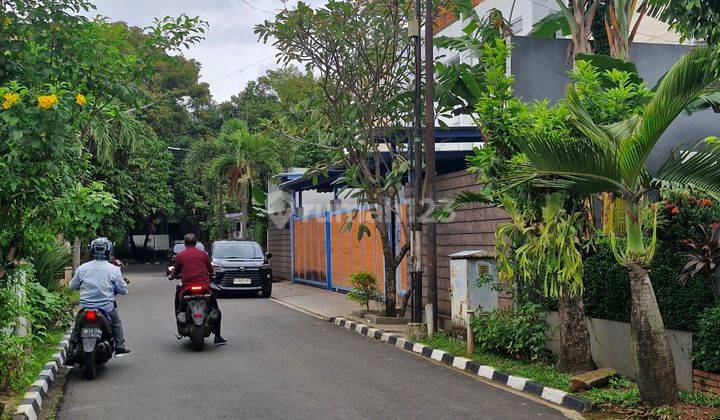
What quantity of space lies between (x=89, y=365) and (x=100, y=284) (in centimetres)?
107

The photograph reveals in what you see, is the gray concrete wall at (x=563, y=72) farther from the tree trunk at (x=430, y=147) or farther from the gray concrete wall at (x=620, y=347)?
the gray concrete wall at (x=620, y=347)

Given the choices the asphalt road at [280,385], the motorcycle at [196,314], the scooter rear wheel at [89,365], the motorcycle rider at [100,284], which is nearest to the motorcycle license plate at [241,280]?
the asphalt road at [280,385]

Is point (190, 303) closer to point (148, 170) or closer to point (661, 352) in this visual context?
point (661, 352)

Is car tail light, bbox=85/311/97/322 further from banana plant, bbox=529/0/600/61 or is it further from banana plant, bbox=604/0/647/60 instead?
banana plant, bbox=604/0/647/60

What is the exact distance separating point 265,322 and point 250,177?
60.0 ft

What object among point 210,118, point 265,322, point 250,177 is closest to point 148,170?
point 250,177

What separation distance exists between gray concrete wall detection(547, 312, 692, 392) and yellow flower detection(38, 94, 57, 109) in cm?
664

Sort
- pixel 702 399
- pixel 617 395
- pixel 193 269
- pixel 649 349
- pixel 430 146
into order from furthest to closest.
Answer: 1. pixel 430 146
2. pixel 193 269
3. pixel 617 395
4. pixel 702 399
5. pixel 649 349

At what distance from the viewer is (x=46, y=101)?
6.32 meters

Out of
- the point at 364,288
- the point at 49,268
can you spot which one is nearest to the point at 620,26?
the point at 364,288

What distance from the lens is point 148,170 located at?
36.9m

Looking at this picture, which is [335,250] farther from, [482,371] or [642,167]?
[642,167]

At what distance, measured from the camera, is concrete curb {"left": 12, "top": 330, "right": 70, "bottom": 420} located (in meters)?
7.03

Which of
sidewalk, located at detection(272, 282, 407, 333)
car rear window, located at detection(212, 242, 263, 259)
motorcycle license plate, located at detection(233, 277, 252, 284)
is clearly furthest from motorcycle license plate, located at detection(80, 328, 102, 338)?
car rear window, located at detection(212, 242, 263, 259)
